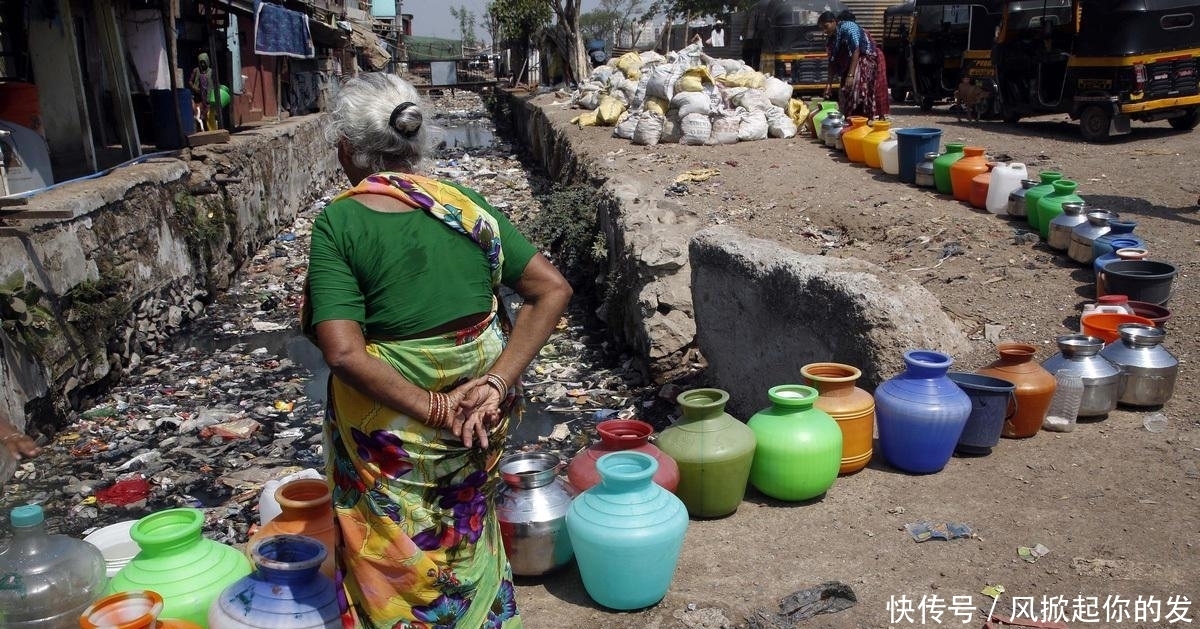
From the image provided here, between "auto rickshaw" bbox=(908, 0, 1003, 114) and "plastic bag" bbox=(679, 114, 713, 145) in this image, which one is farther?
"auto rickshaw" bbox=(908, 0, 1003, 114)

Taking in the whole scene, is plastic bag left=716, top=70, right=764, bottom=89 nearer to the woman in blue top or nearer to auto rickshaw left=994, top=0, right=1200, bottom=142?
the woman in blue top

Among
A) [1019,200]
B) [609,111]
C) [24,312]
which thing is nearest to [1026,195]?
[1019,200]

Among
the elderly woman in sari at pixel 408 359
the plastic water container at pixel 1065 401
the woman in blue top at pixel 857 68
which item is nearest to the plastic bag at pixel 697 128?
the woman in blue top at pixel 857 68

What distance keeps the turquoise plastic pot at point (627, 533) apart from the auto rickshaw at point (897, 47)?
14287mm

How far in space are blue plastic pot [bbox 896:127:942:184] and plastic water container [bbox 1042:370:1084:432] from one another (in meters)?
4.58

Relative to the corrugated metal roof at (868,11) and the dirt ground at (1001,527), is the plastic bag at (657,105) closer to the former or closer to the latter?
the dirt ground at (1001,527)

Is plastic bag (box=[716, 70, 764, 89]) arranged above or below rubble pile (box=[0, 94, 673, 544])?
above

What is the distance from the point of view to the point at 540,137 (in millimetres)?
16109

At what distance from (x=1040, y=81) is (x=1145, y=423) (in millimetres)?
8035

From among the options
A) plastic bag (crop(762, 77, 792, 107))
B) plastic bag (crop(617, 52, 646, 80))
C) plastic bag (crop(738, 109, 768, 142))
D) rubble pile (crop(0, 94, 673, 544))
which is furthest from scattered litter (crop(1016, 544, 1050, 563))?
plastic bag (crop(617, 52, 646, 80))

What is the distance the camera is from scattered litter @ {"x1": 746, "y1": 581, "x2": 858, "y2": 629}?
2.61 m

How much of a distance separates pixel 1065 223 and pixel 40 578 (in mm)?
5707

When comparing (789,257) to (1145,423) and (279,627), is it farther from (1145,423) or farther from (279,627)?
(279,627)

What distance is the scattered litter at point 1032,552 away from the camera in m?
2.87
